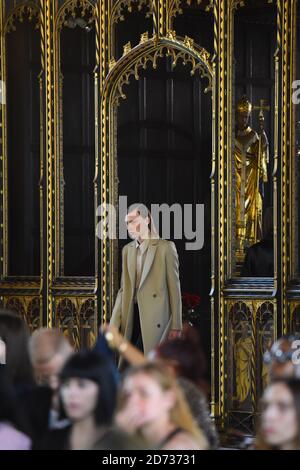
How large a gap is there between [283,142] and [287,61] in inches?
23.2

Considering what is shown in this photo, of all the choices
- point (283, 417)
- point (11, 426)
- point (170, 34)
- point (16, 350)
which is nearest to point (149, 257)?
Answer: point (170, 34)

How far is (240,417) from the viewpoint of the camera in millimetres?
8430

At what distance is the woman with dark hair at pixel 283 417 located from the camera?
3.56 m

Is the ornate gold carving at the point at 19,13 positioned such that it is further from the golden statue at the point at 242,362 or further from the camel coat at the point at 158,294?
the golden statue at the point at 242,362

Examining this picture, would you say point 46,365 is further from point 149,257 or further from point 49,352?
point 149,257

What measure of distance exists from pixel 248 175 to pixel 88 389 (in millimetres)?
5655

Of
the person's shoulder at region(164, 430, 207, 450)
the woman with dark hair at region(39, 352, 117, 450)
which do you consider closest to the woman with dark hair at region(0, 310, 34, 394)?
the woman with dark hair at region(39, 352, 117, 450)

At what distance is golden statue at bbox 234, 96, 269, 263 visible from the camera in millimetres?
9406

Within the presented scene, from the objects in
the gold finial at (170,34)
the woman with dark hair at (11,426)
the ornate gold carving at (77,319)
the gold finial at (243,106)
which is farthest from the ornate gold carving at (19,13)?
the woman with dark hair at (11,426)

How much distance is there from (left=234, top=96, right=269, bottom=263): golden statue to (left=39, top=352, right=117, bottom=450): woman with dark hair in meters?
5.39

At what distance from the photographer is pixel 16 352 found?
5.00 meters

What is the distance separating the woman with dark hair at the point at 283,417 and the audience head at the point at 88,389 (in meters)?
0.65

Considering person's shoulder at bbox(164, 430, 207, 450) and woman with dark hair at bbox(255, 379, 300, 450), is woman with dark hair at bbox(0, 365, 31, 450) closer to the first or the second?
person's shoulder at bbox(164, 430, 207, 450)
